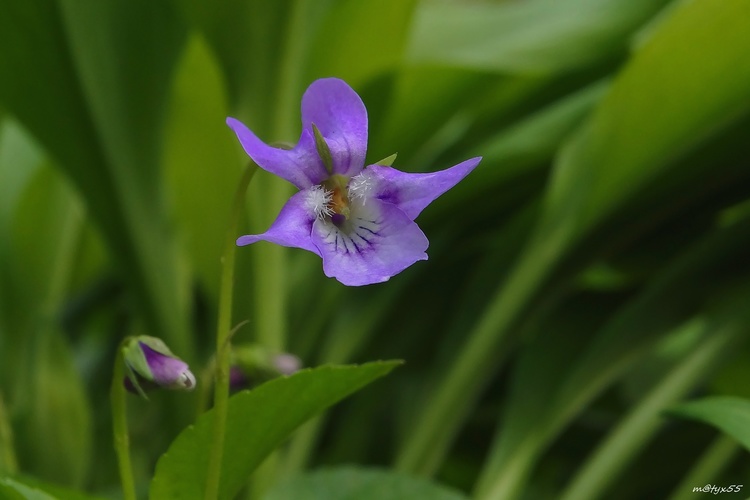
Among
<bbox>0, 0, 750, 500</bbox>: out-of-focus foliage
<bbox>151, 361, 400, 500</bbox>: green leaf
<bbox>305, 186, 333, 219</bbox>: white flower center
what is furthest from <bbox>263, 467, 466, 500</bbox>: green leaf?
<bbox>305, 186, 333, 219</bbox>: white flower center

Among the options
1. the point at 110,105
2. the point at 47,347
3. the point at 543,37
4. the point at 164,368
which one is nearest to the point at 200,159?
the point at 110,105

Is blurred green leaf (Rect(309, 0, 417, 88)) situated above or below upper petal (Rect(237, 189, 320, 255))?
above

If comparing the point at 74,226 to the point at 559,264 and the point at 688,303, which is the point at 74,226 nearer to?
the point at 559,264

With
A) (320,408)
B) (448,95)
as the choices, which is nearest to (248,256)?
(448,95)

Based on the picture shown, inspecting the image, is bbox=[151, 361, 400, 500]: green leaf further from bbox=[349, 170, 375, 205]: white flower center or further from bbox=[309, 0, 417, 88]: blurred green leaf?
bbox=[309, 0, 417, 88]: blurred green leaf

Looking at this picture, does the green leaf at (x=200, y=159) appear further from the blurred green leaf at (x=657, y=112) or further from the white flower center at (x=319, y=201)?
the white flower center at (x=319, y=201)

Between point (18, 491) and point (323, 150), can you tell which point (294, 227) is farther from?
point (18, 491)
